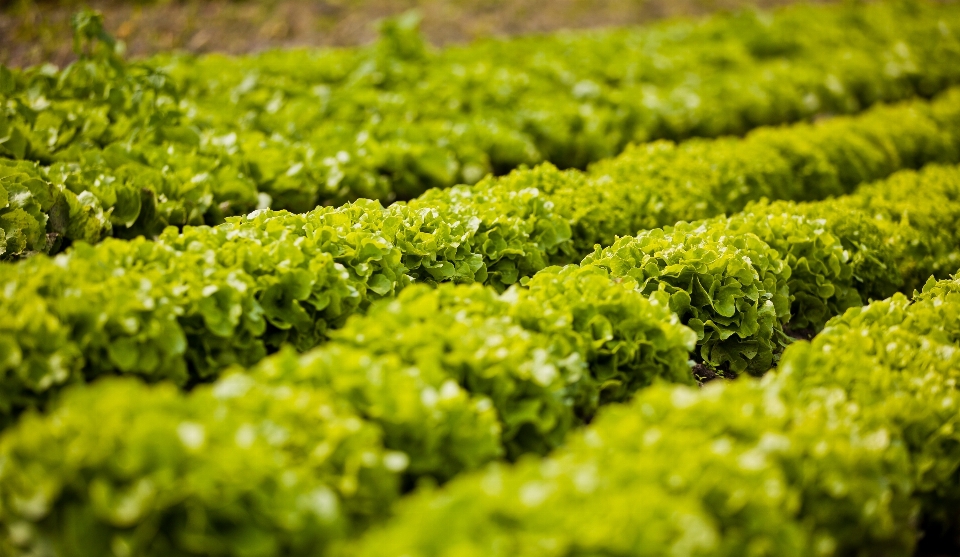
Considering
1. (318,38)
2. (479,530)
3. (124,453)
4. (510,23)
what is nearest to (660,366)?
(479,530)

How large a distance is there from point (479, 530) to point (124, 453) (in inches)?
49.9

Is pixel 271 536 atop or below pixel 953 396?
atop

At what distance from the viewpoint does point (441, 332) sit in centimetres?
353

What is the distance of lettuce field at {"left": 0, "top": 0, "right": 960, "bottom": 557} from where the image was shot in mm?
2574

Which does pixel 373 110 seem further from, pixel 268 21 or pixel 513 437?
pixel 268 21

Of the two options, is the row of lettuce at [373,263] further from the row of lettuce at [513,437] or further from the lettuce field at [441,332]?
the row of lettuce at [513,437]

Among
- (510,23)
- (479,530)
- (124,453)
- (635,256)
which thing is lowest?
(510,23)

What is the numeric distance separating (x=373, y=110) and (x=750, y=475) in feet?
18.5

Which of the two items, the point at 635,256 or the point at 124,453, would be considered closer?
the point at 124,453

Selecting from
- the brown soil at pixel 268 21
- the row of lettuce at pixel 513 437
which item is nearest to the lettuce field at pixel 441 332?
the row of lettuce at pixel 513 437

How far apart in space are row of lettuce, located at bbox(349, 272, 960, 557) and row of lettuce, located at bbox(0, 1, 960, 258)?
3.58 meters

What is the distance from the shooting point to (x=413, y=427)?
3084 millimetres

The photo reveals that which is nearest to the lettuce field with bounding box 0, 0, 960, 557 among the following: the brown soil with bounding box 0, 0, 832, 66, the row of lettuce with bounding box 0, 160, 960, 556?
the row of lettuce with bounding box 0, 160, 960, 556

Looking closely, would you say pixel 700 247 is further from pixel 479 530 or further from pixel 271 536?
pixel 271 536
